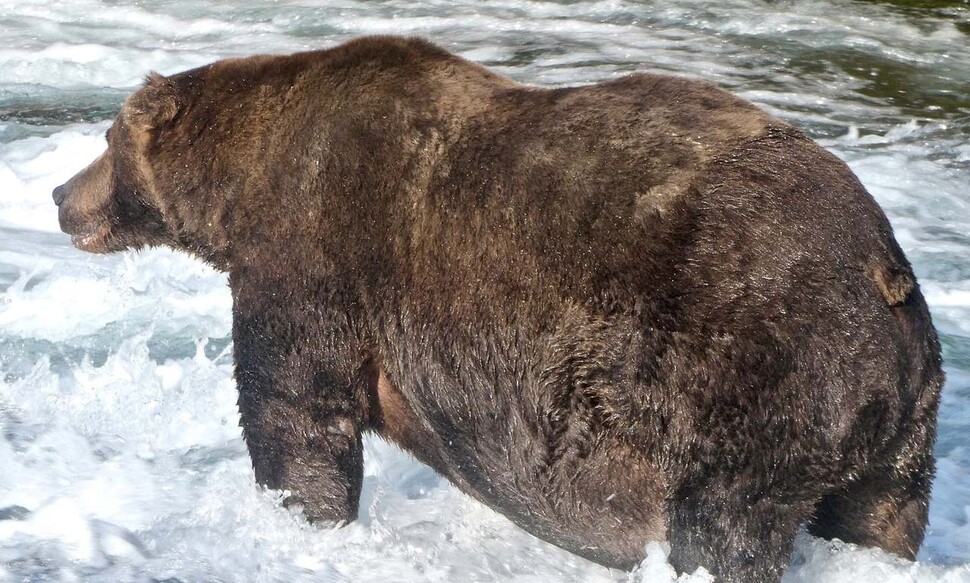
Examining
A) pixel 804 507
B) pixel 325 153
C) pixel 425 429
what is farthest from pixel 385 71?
pixel 804 507

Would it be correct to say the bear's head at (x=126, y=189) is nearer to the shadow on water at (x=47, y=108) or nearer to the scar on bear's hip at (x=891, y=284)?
the scar on bear's hip at (x=891, y=284)

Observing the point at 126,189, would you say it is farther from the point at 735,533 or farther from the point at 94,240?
the point at 735,533

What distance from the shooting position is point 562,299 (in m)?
3.74

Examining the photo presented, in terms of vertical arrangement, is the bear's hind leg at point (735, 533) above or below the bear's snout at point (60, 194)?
below

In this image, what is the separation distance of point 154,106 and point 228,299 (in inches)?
105

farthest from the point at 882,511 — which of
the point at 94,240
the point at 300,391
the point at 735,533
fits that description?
the point at 94,240

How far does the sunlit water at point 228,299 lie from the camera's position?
15.4 ft

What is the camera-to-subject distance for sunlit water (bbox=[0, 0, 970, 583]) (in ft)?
15.4

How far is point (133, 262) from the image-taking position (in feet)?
24.7

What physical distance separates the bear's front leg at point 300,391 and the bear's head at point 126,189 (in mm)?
872

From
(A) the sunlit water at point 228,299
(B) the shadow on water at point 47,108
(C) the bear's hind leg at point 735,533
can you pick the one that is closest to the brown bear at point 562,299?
(C) the bear's hind leg at point 735,533

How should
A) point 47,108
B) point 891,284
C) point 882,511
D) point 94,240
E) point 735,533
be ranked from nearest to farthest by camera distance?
point 891,284 → point 735,533 → point 882,511 → point 94,240 → point 47,108

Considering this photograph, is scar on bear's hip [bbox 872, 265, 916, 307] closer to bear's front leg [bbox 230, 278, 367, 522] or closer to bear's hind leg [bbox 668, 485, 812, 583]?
bear's hind leg [bbox 668, 485, 812, 583]

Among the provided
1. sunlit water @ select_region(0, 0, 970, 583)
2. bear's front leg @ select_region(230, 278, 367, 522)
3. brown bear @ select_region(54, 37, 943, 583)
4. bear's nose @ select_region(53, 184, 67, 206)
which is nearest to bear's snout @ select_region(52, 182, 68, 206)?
bear's nose @ select_region(53, 184, 67, 206)
